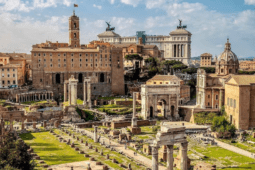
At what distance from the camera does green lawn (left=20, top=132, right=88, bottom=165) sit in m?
37.9

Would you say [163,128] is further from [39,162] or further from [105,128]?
[105,128]

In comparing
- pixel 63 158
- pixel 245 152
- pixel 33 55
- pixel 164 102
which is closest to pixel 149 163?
pixel 63 158

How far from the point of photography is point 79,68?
262 feet

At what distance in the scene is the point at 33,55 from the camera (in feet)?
252

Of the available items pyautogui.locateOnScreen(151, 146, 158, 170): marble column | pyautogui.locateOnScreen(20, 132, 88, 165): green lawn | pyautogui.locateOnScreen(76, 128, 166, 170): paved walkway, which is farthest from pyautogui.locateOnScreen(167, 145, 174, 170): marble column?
pyautogui.locateOnScreen(20, 132, 88, 165): green lawn

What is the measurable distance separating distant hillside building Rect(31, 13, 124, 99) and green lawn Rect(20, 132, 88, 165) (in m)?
28.2

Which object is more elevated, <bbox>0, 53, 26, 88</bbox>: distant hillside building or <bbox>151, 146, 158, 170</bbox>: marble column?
<bbox>0, 53, 26, 88</bbox>: distant hillside building

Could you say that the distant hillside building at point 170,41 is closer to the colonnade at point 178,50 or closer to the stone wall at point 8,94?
the colonnade at point 178,50

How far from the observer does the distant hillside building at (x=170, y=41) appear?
390ft

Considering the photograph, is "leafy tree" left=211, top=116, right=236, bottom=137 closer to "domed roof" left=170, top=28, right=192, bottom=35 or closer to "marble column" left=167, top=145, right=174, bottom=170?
"marble column" left=167, top=145, right=174, bottom=170

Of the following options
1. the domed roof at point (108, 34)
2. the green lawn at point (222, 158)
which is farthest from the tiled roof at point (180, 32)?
the green lawn at point (222, 158)

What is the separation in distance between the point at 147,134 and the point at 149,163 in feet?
50.5

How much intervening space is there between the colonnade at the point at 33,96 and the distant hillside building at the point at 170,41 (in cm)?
5175

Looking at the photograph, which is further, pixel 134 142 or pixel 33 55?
pixel 33 55
